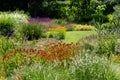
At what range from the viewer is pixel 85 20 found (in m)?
28.9

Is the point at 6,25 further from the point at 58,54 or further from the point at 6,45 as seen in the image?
the point at 58,54

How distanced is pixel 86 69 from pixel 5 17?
1253 cm

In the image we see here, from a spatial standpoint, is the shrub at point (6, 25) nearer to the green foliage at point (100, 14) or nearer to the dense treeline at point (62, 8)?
the green foliage at point (100, 14)

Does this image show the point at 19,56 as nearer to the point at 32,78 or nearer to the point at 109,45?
the point at 32,78

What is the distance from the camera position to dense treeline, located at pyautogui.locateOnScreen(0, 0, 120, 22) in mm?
29797

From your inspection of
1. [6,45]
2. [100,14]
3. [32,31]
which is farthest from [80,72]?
[100,14]

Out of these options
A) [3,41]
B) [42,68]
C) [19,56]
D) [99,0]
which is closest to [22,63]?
[19,56]

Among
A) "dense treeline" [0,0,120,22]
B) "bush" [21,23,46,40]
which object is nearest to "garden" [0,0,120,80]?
"bush" [21,23,46,40]

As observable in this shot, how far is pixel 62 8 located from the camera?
30.4 meters

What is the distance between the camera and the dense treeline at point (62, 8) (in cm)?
2980

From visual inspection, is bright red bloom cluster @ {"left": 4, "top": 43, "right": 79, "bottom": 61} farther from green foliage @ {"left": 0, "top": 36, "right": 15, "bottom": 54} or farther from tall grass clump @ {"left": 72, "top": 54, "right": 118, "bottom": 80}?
tall grass clump @ {"left": 72, "top": 54, "right": 118, "bottom": 80}

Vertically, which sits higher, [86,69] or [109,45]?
[86,69]

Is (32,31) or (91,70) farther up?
(91,70)

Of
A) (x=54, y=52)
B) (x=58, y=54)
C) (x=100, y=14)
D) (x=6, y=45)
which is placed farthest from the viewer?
(x=100, y=14)
